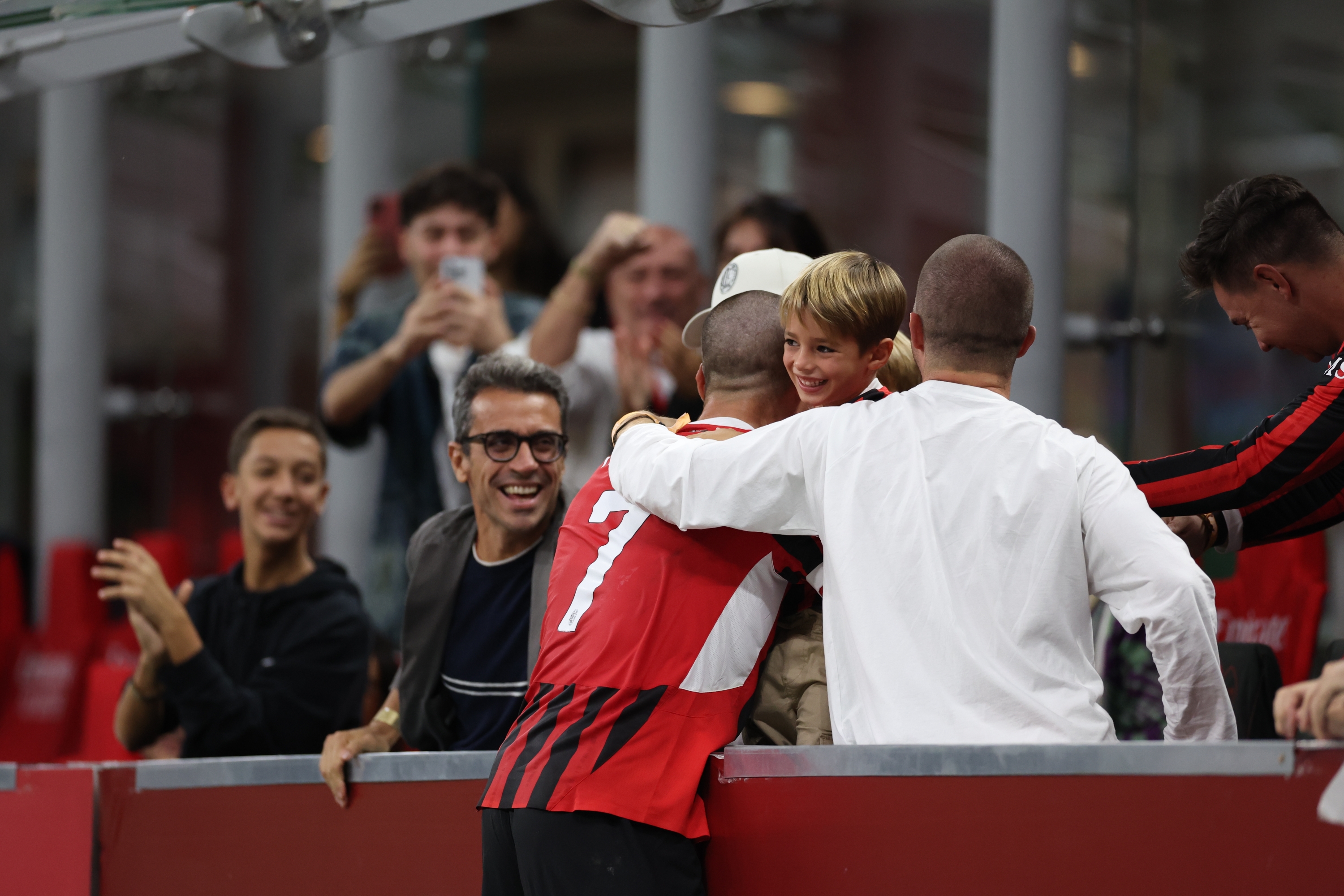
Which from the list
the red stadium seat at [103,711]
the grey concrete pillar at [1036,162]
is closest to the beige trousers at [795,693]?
the grey concrete pillar at [1036,162]

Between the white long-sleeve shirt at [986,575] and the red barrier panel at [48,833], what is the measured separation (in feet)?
5.65

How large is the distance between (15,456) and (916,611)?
7927 millimetres

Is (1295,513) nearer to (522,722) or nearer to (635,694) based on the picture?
(635,694)

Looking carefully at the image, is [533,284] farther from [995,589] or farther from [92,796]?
[995,589]

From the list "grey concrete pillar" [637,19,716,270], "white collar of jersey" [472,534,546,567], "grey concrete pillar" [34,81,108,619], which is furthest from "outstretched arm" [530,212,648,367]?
"grey concrete pillar" [34,81,108,619]

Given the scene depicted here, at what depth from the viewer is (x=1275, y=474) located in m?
2.59

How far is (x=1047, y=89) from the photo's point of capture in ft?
14.8

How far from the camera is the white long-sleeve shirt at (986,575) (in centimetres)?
210

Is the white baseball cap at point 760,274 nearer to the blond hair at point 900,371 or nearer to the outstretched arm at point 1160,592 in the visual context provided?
the blond hair at point 900,371

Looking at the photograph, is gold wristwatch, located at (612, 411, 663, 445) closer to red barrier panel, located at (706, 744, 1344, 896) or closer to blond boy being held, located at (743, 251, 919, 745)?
blond boy being held, located at (743, 251, 919, 745)

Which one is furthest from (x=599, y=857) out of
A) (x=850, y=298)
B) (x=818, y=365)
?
(x=850, y=298)

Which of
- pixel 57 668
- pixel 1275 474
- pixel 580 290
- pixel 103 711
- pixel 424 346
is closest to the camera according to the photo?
pixel 1275 474

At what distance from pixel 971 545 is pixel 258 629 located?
2.45m

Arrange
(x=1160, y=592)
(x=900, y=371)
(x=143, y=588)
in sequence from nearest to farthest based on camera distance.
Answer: (x=1160, y=592), (x=900, y=371), (x=143, y=588)
